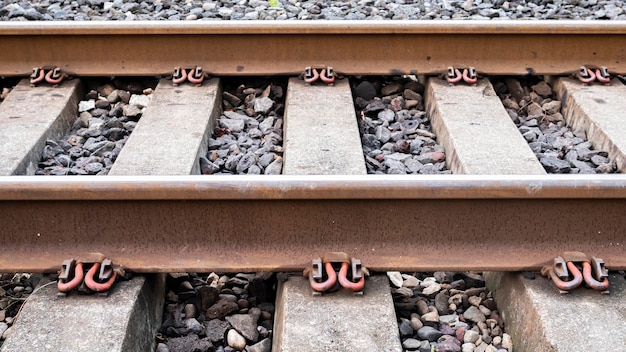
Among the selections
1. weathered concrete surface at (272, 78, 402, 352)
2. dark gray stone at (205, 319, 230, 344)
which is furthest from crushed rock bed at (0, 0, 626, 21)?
dark gray stone at (205, 319, 230, 344)

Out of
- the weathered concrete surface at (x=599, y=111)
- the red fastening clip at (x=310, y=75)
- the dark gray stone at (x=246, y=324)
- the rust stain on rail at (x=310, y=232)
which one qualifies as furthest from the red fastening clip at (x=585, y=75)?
the dark gray stone at (x=246, y=324)

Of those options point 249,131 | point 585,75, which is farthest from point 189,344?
point 585,75

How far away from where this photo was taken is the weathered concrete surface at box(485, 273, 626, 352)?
2.54 meters

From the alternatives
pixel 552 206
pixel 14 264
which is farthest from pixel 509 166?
pixel 14 264

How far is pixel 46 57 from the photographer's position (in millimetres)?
4977

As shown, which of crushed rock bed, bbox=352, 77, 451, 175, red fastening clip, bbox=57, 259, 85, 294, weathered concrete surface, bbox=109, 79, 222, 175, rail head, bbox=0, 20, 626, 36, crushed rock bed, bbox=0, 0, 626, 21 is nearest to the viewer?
red fastening clip, bbox=57, 259, 85, 294

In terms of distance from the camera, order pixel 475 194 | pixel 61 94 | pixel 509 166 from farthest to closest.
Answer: pixel 61 94
pixel 509 166
pixel 475 194

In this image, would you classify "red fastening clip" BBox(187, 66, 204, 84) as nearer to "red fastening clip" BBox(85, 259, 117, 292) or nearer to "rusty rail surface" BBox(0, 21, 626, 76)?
"rusty rail surface" BBox(0, 21, 626, 76)

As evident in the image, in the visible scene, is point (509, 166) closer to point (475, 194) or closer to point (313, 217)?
point (475, 194)

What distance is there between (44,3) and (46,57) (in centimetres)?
154

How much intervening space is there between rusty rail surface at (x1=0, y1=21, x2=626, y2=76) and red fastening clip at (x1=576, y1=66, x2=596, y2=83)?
0.22 ft

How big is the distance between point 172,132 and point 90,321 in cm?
163

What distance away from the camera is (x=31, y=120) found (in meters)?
4.32

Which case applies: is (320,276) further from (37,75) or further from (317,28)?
(37,75)
